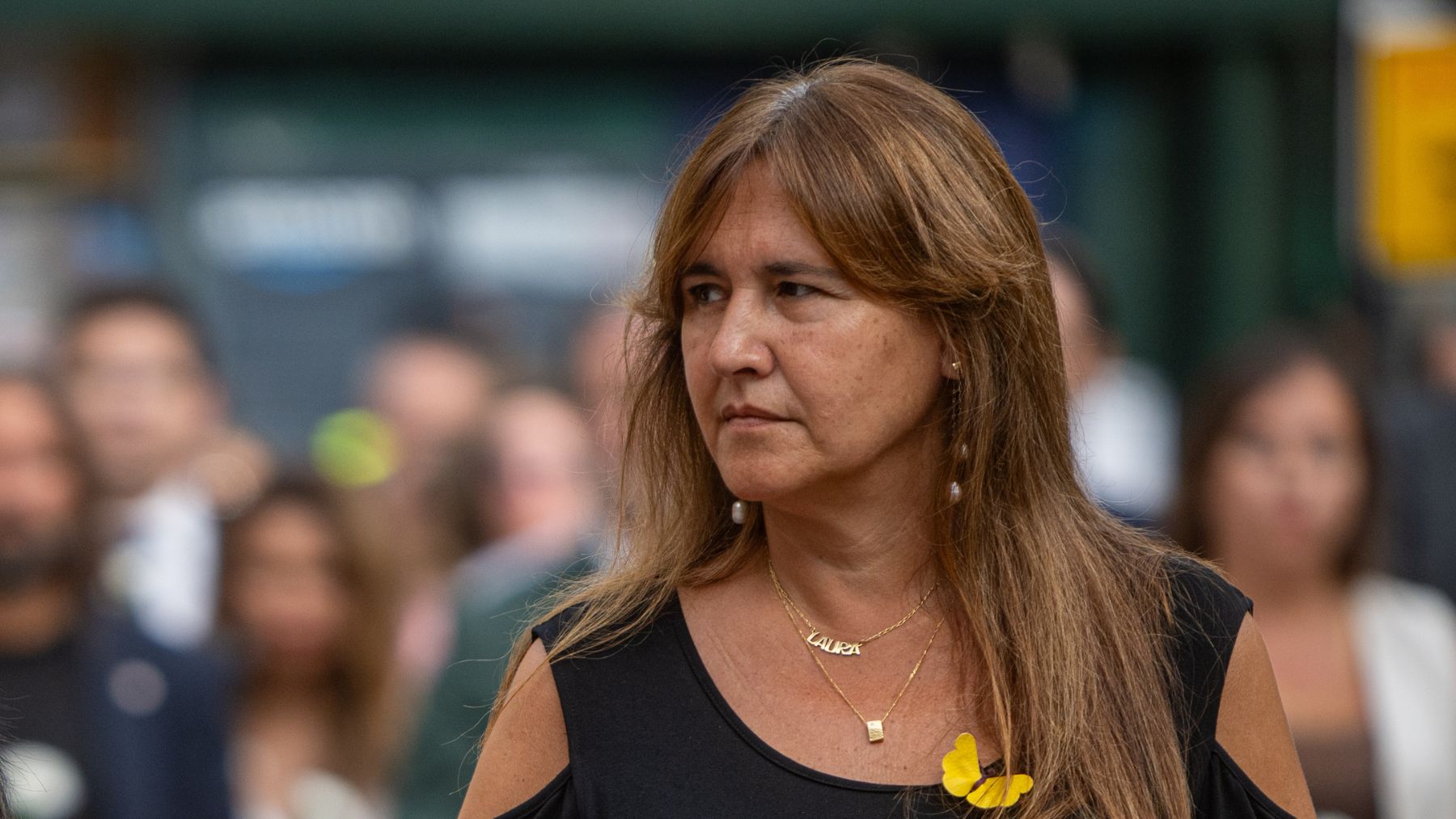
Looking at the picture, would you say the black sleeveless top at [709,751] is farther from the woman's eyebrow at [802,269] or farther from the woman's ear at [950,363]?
the woman's eyebrow at [802,269]

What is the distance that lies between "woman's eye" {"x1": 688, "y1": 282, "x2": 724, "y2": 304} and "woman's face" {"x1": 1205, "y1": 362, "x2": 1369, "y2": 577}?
2.17m

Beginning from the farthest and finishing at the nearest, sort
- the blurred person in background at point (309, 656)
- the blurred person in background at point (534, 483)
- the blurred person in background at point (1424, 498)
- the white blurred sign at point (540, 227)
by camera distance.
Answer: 1. the white blurred sign at point (540, 227)
2. the blurred person in background at point (1424, 498)
3. the blurred person in background at point (534, 483)
4. the blurred person in background at point (309, 656)

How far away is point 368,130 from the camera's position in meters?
9.83

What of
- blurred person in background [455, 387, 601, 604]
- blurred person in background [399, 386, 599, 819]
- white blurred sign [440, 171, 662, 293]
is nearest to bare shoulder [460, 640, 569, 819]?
blurred person in background [399, 386, 599, 819]

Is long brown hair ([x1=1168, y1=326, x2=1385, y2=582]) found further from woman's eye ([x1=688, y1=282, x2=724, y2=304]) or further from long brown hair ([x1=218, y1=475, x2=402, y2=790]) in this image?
long brown hair ([x1=218, y1=475, x2=402, y2=790])

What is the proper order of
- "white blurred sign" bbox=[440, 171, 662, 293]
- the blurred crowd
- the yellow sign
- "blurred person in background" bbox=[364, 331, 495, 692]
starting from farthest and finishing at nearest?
"white blurred sign" bbox=[440, 171, 662, 293] < "blurred person in background" bbox=[364, 331, 495, 692] < the yellow sign < the blurred crowd

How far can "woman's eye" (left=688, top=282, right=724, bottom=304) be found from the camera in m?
2.44

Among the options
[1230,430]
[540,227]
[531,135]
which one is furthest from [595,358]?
[531,135]

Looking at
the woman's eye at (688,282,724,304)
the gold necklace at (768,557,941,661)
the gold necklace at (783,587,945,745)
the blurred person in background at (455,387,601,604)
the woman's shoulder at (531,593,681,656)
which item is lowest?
the blurred person in background at (455,387,601,604)

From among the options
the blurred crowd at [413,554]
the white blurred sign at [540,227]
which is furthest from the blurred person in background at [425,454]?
the white blurred sign at [540,227]

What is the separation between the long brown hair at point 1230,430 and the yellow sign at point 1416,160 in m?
1.14

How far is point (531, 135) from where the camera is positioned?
32.5 feet

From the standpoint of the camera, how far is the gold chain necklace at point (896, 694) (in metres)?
A: 2.38

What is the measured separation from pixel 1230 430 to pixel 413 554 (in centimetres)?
263
